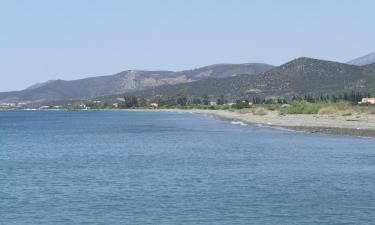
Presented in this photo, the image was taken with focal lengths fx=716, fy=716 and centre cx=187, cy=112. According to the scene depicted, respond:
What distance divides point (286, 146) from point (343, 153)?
8301 millimetres

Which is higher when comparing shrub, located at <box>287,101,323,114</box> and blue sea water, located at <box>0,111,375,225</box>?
shrub, located at <box>287,101,323,114</box>

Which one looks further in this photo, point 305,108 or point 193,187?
point 305,108

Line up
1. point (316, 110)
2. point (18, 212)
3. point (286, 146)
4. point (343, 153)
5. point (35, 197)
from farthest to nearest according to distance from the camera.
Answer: point (316, 110), point (286, 146), point (343, 153), point (35, 197), point (18, 212)

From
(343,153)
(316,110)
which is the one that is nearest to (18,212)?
(343,153)

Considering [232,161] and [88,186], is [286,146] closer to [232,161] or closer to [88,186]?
[232,161]

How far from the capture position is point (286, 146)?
51.0 meters

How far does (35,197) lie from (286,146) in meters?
28.0

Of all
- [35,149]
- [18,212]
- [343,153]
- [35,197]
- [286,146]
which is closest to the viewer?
[18,212]

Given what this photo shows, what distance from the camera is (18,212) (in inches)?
902

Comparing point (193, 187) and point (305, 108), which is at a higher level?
point (305, 108)

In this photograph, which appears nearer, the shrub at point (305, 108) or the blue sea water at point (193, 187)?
the blue sea water at point (193, 187)

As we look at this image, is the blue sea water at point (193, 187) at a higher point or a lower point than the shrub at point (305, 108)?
lower

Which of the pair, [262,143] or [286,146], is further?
[262,143]

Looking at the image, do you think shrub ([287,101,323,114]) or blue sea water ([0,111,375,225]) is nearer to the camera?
blue sea water ([0,111,375,225])
